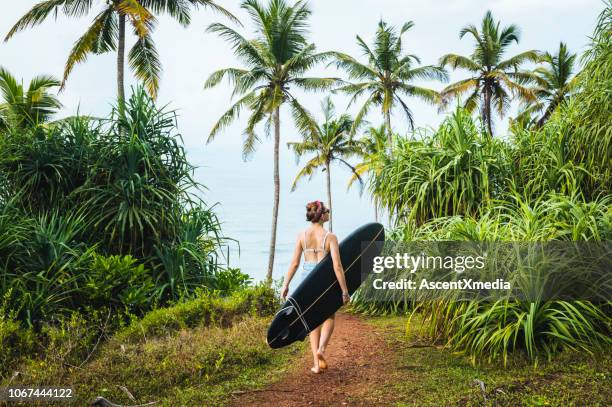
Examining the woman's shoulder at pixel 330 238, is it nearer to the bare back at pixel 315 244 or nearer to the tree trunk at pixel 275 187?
the bare back at pixel 315 244

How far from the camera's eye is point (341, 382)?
5.02 m

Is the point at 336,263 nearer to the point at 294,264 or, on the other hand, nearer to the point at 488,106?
the point at 294,264

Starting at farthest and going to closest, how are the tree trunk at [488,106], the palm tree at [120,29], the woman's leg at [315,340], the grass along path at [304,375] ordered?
1. the tree trunk at [488,106]
2. the palm tree at [120,29]
3. the woman's leg at [315,340]
4. the grass along path at [304,375]

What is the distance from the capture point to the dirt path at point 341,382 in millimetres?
4640

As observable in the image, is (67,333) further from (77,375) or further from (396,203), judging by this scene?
(396,203)

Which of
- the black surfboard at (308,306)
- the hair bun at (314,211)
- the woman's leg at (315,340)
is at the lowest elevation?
the woman's leg at (315,340)

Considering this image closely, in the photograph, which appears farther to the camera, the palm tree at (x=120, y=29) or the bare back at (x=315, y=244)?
the palm tree at (x=120, y=29)

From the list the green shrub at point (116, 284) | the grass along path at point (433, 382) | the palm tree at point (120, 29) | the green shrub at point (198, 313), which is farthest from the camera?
the palm tree at point (120, 29)

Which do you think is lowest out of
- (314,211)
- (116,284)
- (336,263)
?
(116,284)

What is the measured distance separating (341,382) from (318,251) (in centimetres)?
125

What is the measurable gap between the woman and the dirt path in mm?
220

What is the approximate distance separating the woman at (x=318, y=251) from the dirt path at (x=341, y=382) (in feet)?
0.72

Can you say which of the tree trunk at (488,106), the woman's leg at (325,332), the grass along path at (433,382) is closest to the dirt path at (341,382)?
the grass along path at (433,382)

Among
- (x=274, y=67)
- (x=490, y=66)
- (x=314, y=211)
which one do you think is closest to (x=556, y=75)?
(x=490, y=66)
